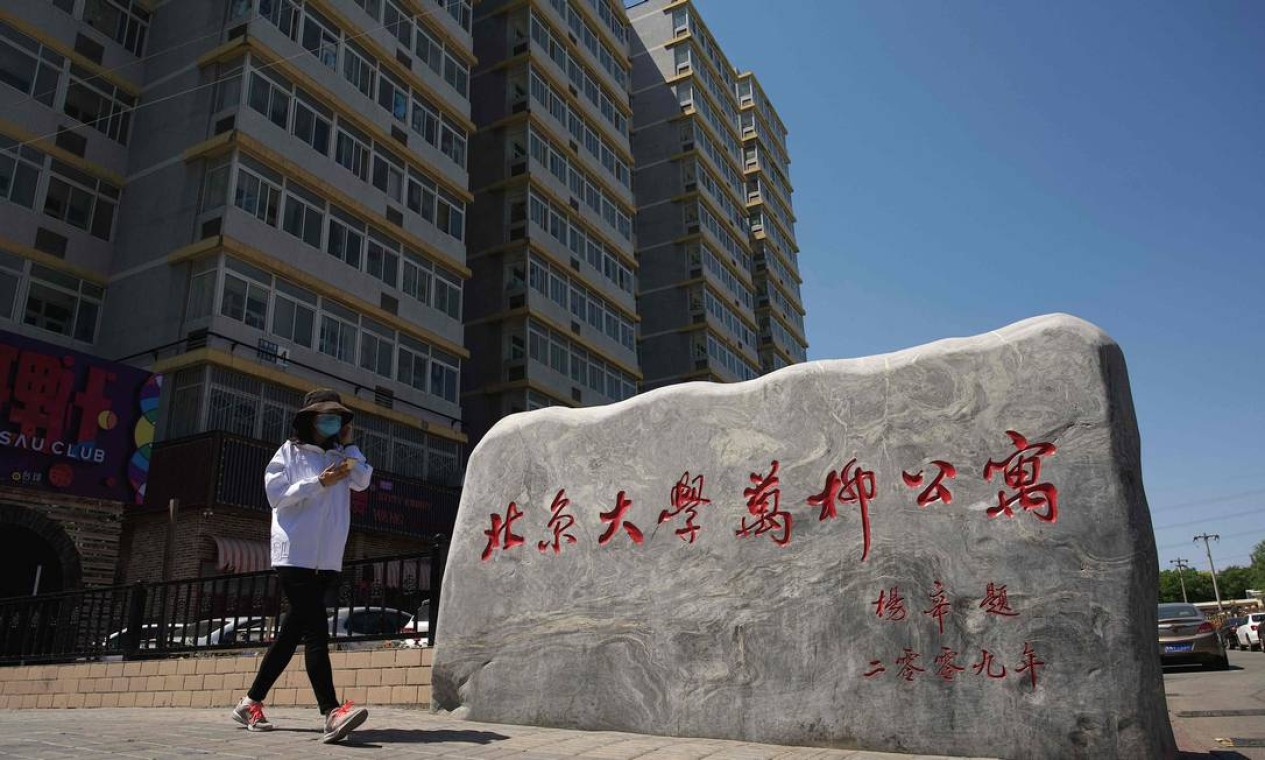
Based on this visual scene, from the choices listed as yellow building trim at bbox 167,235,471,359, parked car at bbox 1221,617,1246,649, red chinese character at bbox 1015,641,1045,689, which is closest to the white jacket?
red chinese character at bbox 1015,641,1045,689

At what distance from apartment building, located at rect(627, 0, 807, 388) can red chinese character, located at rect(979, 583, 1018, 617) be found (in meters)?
33.1

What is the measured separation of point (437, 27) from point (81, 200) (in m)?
11.2

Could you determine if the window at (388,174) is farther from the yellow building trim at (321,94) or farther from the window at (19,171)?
the window at (19,171)

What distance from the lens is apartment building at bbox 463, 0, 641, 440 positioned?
96.4ft

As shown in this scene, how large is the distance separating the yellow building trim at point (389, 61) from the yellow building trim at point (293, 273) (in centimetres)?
696

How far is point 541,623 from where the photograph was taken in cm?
614

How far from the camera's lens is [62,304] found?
20188mm

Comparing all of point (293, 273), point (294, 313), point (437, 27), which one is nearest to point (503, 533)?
point (293, 273)

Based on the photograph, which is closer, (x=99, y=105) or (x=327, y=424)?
(x=327, y=424)

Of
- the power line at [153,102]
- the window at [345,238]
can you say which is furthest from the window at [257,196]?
the power line at [153,102]

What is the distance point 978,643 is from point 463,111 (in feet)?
84.7

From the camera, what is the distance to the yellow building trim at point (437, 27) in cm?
2586

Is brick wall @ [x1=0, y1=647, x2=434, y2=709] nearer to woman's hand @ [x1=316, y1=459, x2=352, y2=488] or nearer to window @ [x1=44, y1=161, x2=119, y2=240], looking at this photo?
woman's hand @ [x1=316, y1=459, x2=352, y2=488]

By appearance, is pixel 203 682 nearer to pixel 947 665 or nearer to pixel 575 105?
pixel 947 665
